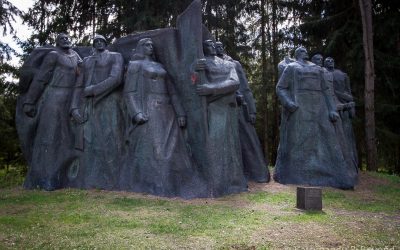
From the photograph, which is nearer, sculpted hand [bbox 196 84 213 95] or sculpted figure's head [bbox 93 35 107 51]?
sculpted hand [bbox 196 84 213 95]

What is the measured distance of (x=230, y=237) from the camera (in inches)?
247

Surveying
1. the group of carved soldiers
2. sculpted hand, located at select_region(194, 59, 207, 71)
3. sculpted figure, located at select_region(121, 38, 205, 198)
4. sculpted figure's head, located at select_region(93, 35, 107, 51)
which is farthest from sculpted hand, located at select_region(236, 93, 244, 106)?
sculpted figure's head, located at select_region(93, 35, 107, 51)

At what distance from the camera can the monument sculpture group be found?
9.87 metres

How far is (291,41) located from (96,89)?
→ 12.5 metres

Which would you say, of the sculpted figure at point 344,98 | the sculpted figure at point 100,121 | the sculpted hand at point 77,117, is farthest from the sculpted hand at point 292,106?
the sculpted hand at point 77,117

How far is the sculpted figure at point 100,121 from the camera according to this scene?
1046cm

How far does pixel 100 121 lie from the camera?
35.0 feet

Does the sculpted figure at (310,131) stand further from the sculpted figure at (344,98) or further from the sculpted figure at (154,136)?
the sculpted figure at (154,136)

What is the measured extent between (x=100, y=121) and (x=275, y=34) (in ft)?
42.8

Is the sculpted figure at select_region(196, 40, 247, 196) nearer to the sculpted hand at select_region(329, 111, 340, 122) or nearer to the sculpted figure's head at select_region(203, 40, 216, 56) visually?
the sculpted figure's head at select_region(203, 40, 216, 56)

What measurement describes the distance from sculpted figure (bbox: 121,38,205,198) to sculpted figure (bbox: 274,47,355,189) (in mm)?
3283

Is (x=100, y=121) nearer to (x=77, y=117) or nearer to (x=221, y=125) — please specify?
(x=77, y=117)

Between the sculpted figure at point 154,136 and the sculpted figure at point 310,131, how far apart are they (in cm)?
328

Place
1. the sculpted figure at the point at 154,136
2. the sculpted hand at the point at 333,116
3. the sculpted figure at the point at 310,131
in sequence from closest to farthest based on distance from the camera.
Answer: the sculpted figure at the point at 154,136
the sculpted figure at the point at 310,131
the sculpted hand at the point at 333,116
